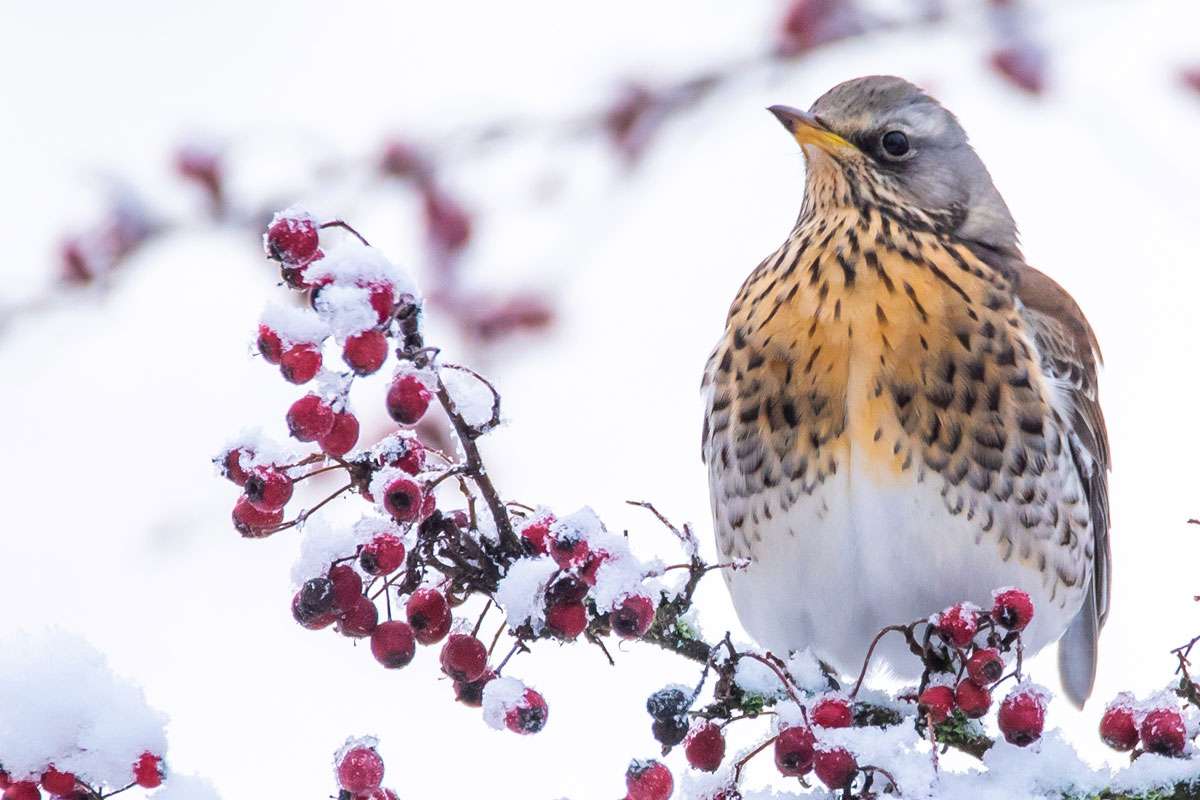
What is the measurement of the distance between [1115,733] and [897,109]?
1555 millimetres

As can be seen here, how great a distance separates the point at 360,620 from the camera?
164cm

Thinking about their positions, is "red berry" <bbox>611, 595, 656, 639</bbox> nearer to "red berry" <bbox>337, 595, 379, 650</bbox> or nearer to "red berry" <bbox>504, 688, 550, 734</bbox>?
"red berry" <bbox>504, 688, 550, 734</bbox>

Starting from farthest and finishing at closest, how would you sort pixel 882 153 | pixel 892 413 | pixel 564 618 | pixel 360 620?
pixel 882 153
pixel 892 413
pixel 360 620
pixel 564 618

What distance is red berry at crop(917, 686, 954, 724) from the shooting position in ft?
5.75

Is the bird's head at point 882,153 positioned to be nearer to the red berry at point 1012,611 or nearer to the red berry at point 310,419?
the red berry at point 1012,611

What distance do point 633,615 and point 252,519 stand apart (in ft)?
1.42

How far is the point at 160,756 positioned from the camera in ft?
5.16

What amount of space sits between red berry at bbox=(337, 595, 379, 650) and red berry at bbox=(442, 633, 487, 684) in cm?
9

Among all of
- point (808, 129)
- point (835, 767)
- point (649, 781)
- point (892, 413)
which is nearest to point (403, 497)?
point (649, 781)

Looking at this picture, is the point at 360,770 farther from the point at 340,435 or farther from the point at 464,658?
the point at 340,435

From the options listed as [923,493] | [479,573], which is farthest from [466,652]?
[923,493]

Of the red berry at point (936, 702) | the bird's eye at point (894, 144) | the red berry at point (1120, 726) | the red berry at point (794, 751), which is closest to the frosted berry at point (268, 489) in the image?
the red berry at point (794, 751)

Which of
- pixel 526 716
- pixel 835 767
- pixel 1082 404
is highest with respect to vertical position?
pixel 1082 404

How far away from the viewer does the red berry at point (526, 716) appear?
1586mm
